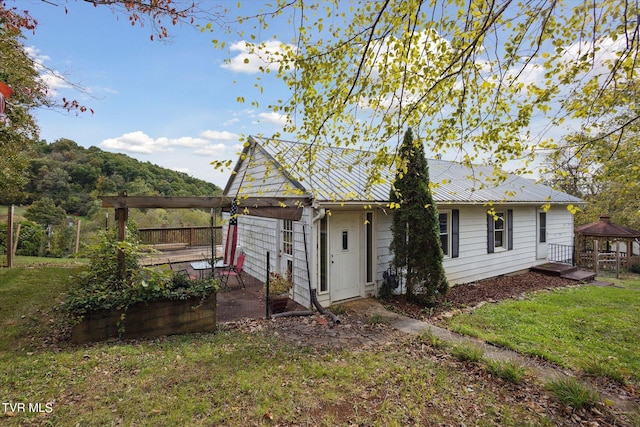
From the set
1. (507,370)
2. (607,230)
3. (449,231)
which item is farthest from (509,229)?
(507,370)

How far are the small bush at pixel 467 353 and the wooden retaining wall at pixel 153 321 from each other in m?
3.93

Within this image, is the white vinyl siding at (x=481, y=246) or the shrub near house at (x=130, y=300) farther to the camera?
the white vinyl siding at (x=481, y=246)

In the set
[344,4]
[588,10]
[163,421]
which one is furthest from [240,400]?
[588,10]

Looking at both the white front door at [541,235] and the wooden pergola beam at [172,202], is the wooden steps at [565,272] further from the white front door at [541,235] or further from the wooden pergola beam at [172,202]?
the wooden pergola beam at [172,202]

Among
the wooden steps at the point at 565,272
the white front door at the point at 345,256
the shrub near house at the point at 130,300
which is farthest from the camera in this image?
the wooden steps at the point at 565,272

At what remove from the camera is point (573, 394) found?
324cm

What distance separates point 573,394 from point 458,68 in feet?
12.5

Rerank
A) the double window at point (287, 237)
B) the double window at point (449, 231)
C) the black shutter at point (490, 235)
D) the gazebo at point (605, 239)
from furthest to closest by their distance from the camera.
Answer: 1. the gazebo at point (605, 239)
2. the black shutter at point (490, 235)
3. the double window at point (449, 231)
4. the double window at point (287, 237)

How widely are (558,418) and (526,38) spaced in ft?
12.6

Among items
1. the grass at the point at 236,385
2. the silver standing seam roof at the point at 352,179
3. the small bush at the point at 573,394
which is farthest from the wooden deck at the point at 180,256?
the small bush at the point at 573,394

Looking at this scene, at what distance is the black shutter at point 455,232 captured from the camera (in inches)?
352

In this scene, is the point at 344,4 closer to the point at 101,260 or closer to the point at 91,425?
the point at 91,425

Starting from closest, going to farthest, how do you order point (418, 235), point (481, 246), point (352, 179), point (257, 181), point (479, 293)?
point (418, 235) → point (352, 179) → point (479, 293) → point (257, 181) → point (481, 246)

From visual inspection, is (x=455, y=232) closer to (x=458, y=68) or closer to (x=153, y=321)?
(x=458, y=68)
